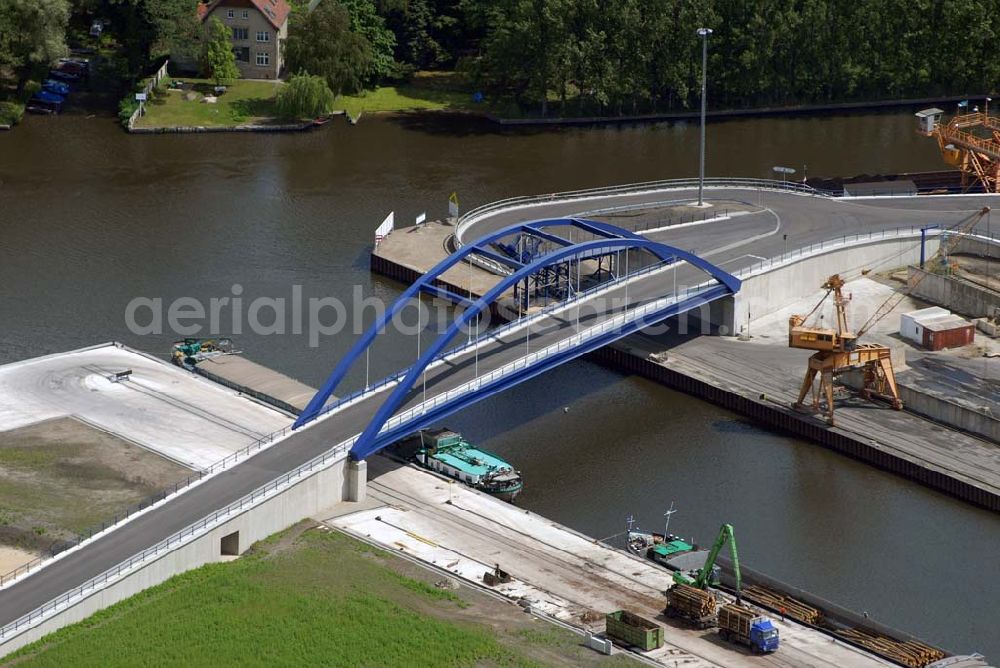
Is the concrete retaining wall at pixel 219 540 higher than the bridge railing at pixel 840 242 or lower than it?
lower

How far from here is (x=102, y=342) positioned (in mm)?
98375

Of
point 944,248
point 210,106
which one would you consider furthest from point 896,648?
point 210,106

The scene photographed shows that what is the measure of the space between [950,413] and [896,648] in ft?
85.0

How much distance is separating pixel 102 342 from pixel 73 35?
75.7 metres

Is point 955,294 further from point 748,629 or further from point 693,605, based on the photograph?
point 748,629

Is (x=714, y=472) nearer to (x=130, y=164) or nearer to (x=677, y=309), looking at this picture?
(x=677, y=309)

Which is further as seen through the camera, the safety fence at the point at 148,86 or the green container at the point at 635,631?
the safety fence at the point at 148,86

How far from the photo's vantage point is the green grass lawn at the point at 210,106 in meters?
146

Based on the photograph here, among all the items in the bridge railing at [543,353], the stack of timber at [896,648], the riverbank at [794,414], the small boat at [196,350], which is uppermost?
the bridge railing at [543,353]

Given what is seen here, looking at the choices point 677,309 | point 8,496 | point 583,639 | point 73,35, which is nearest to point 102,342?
point 8,496

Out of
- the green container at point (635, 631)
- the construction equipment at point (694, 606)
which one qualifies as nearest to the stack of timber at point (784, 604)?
the construction equipment at point (694, 606)

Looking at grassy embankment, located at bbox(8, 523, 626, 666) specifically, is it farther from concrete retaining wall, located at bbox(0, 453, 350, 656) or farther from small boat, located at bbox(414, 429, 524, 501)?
small boat, located at bbox(414, 429, 524, 501)

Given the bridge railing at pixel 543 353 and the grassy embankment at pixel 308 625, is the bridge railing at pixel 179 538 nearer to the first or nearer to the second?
the grassy embankment at pixel 308 625

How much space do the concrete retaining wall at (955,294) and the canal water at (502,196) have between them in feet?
68.2
